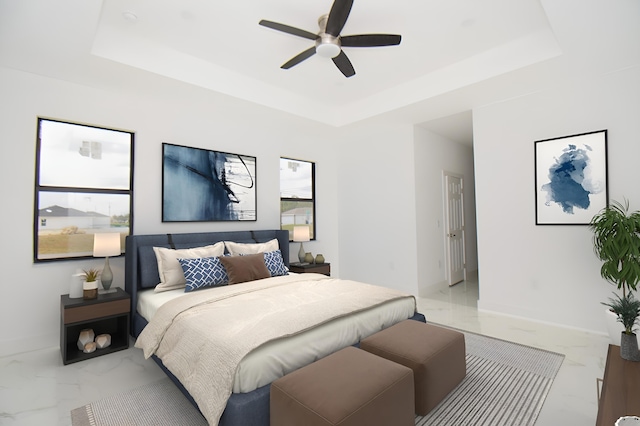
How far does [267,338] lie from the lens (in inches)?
71.2

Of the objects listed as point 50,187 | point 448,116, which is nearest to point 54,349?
point 50,187

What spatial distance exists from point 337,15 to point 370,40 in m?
0.44

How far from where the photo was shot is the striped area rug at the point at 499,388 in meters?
1.94

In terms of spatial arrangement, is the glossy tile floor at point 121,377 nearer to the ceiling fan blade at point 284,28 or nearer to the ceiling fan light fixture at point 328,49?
the ceiling fan blade at point 284,28

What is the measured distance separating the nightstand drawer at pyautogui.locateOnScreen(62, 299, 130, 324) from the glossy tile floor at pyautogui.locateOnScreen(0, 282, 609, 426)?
0.38m

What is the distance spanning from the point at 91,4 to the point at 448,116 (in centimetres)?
414

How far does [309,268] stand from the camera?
4480 mm

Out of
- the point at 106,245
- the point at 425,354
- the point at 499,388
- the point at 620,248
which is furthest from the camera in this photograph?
the point at 106,245

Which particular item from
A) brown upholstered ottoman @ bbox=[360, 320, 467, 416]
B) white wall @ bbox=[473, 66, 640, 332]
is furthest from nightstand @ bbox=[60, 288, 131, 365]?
white wall @ bbox=[473, 66, 640, 332]

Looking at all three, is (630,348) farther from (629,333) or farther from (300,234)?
(300,234)

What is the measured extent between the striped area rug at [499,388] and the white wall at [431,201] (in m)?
2.01

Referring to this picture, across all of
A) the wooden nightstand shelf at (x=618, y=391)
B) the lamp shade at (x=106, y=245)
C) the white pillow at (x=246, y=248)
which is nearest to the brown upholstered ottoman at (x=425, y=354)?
the wooden nightstand shelf at (x=618, y=391)

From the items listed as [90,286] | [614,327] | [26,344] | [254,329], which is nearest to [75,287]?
[90,286]

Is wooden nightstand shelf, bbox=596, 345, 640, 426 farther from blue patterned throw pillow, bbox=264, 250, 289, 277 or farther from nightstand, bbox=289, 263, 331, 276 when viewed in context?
nightstand, bbox=289, 263, 331, 276
